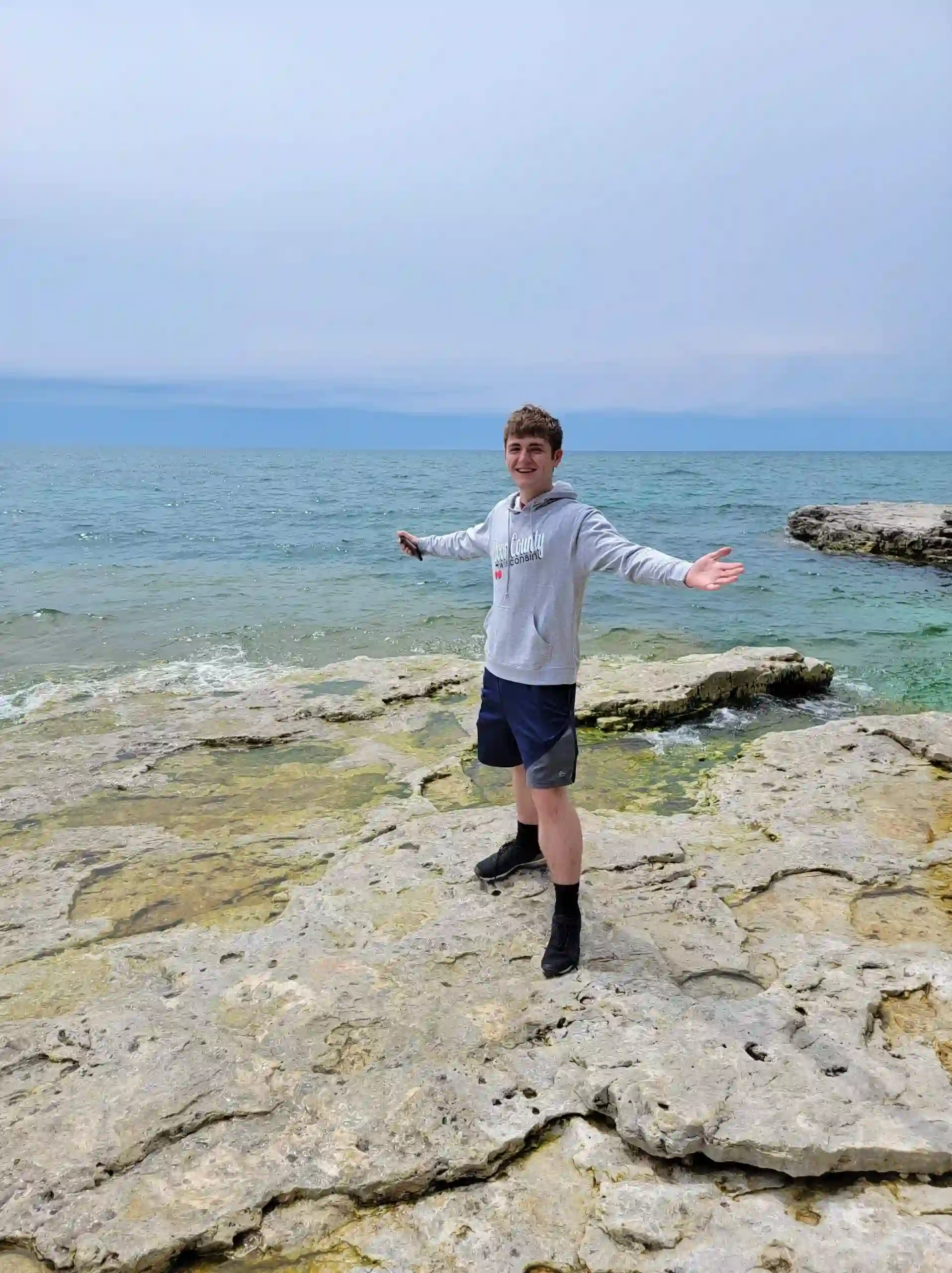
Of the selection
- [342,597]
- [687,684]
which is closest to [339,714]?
[687,684]

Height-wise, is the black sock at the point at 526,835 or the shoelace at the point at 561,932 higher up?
the black sock at the point at 526,835

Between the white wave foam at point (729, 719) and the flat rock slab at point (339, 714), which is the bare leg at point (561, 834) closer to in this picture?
the flat rock slab at point (339, 714)

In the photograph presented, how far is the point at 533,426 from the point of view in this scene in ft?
11.3

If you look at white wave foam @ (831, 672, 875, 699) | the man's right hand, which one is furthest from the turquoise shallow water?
the man's right hand

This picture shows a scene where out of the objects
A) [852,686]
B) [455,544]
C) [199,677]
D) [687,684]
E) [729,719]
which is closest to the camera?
[455,544]

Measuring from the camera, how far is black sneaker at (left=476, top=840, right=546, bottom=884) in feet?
13.5

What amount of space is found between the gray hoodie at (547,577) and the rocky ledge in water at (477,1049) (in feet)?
4.16

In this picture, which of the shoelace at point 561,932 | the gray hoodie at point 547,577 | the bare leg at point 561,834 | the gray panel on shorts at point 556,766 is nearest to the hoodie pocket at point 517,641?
the gray hoodie at point 547,577

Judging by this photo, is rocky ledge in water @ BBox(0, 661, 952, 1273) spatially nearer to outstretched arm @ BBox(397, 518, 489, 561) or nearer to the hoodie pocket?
the hoodie pocket

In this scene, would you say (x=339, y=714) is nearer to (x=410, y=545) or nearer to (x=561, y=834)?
(x=410, y=545)

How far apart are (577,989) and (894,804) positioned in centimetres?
302

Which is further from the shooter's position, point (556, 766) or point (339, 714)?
point (339, 714)

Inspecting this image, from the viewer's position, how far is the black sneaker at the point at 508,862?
413 cm

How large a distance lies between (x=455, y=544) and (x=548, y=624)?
1.00m
